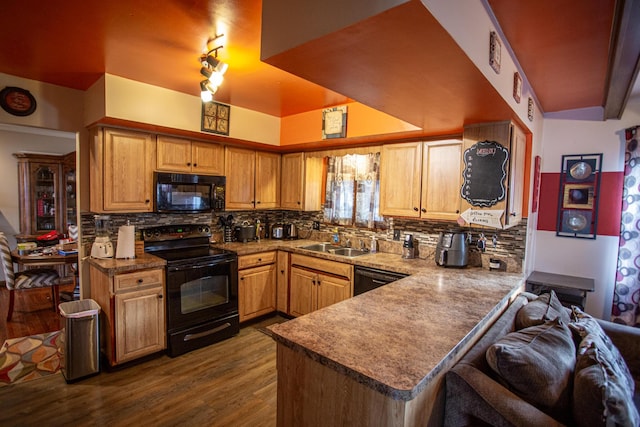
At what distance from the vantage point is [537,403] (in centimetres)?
130

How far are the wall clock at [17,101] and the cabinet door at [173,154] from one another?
1.00 metres

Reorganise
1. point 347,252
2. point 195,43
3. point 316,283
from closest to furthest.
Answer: point 195,43 → point 316,283 → point 347,252

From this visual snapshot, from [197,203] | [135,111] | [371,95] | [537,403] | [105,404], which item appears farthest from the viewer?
[197,203]

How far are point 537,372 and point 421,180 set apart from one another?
79.1 inches

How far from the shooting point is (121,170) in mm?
2969

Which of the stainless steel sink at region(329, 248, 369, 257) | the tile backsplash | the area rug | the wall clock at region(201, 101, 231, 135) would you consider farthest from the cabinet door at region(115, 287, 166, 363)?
the stainless steel sink at region(329, 248, 369, 257)

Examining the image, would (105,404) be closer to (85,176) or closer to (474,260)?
(85,176)

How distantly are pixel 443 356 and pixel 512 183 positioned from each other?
1.70 meters

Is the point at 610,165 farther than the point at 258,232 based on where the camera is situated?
No

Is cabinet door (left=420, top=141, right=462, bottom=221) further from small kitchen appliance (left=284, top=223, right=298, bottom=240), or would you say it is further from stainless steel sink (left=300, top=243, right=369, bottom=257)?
small kitchen appliance (left=284, top=223, right=298, bottom=240)

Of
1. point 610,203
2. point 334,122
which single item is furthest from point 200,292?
point 610,203

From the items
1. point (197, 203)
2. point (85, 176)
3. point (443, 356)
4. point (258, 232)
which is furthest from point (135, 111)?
point (443, 356)

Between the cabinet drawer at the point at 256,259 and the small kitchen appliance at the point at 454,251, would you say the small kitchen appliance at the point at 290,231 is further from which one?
the small kitchen appliance at the point at 454,251

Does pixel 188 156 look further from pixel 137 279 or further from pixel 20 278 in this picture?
pixel 20 278
